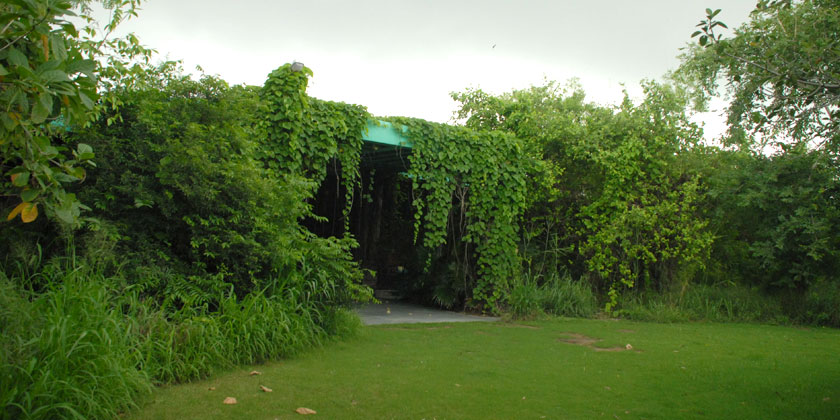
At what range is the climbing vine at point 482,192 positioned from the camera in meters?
8.91

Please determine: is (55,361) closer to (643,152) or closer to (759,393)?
(759,393)

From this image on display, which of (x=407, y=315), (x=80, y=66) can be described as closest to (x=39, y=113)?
(x=80, y=66)

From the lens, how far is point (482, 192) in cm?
929

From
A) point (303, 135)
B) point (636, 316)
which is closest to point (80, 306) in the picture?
point (303, 135)

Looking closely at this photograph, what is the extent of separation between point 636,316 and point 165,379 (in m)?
8.07

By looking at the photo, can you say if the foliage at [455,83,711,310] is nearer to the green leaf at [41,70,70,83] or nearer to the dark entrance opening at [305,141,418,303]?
the dark entrance opening at [305,141,418,303]

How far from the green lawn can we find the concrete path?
100 centimetres

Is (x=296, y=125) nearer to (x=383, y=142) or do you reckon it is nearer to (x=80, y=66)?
(x=383, y=142)

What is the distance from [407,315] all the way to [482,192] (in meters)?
2.45

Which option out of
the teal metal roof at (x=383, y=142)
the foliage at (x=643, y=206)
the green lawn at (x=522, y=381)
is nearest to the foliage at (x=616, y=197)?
the foliage at (x=643, y=206)

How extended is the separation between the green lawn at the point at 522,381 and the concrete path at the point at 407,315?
39.5 inches

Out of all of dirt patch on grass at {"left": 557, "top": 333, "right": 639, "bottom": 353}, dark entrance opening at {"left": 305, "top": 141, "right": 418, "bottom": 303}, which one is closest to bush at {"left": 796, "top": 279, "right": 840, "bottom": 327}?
dirt patch on grass at {"left": 557, "top": 333, "right": 639, "bottom": 353}

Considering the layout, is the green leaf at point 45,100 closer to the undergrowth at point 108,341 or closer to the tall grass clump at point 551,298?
the undergrowth at point 108,341

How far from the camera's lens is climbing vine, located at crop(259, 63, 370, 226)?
→ 689 centimetres
